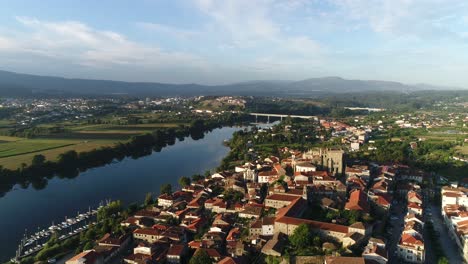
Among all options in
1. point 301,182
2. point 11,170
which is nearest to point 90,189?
point 11,170

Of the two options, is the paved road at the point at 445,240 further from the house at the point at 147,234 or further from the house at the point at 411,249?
the house at the point at 147,234

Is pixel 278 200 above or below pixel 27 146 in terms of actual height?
above

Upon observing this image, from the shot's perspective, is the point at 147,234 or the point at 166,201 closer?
the point at 147,234

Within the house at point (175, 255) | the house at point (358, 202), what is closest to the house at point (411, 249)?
the house at point (358, 202)

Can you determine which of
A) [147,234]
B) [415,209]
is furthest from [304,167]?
[147,234]

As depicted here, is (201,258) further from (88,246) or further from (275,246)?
(88,246)

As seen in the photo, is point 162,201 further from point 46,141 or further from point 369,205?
point 46,141
